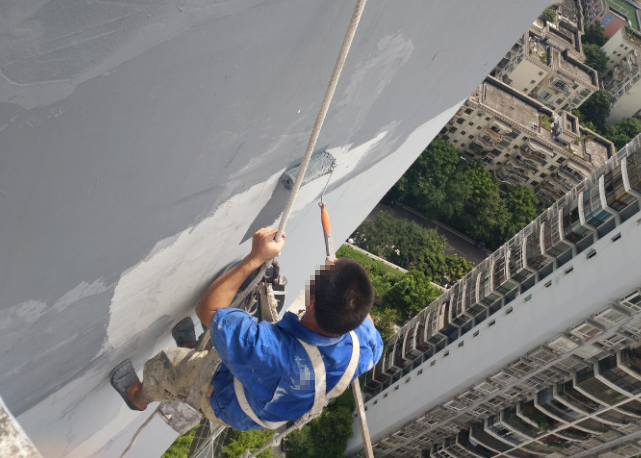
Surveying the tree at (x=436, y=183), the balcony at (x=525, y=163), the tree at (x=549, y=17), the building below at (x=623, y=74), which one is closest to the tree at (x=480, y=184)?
the tree at (x=436, y=183)

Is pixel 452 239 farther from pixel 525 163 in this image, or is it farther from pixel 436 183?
pixel 525 163

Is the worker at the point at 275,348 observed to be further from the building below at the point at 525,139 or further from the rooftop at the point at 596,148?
the rooftop at the point at 596,148

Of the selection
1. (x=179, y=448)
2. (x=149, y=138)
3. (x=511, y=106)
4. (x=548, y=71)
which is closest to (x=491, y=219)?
(x=511, y=106)

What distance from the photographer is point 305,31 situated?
950mm

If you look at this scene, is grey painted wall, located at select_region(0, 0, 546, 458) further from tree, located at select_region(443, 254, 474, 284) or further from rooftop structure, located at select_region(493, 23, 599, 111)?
rooftop structure, located at select_region(493, 23, 599, 111)

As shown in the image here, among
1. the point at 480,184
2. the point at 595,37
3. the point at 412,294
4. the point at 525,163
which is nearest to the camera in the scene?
the point at 412,294

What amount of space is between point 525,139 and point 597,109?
6.49 metres

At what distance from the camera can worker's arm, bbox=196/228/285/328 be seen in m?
1.41

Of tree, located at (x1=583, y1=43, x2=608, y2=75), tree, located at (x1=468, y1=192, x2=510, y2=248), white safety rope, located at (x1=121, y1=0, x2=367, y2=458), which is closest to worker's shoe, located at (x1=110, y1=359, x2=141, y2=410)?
white safety rope, located at (x1=121, y1=0, x2=367, y2=458)

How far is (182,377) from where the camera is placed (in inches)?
62.5

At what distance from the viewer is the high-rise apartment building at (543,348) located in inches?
174

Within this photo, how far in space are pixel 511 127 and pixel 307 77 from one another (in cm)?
1182

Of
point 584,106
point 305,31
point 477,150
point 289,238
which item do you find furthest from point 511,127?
point 305,31

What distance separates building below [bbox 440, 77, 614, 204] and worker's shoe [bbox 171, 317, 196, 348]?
11.0 metres
